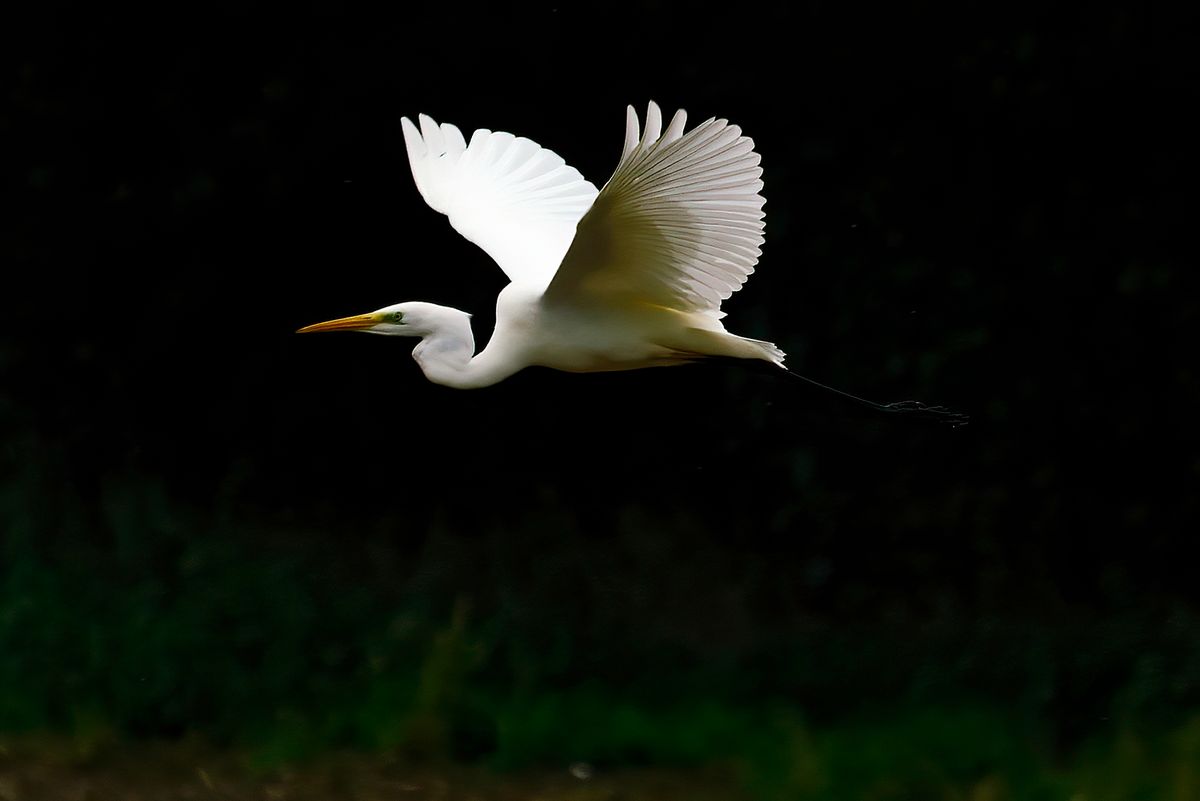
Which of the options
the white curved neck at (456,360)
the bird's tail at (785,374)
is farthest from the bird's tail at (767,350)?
the white curved neck at (456,360)

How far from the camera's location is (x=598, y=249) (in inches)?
117

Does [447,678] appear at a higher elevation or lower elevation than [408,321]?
lower

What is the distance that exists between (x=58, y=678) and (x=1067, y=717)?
2.41m

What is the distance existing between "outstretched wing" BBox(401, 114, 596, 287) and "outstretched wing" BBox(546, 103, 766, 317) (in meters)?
0.45

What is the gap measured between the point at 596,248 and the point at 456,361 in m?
0.49

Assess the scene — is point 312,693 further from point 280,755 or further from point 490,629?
point 490,629

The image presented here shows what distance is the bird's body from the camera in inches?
109

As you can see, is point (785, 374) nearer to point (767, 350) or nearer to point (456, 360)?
point (767, 350)

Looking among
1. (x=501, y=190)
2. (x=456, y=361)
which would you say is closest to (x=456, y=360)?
(x=456, y=361)

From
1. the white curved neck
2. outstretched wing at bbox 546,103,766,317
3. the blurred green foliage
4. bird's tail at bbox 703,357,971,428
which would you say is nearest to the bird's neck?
the white curved neck

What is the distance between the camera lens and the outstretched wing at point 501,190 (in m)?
3.69

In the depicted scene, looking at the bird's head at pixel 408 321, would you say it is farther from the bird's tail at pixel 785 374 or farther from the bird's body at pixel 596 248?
the bird's tail at pixel 785 374

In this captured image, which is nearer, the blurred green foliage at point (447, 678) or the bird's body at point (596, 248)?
the bird's body at point (596, 248)

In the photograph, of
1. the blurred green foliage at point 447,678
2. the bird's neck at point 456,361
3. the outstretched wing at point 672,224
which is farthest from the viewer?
the blurred green foliage at point 447,678
